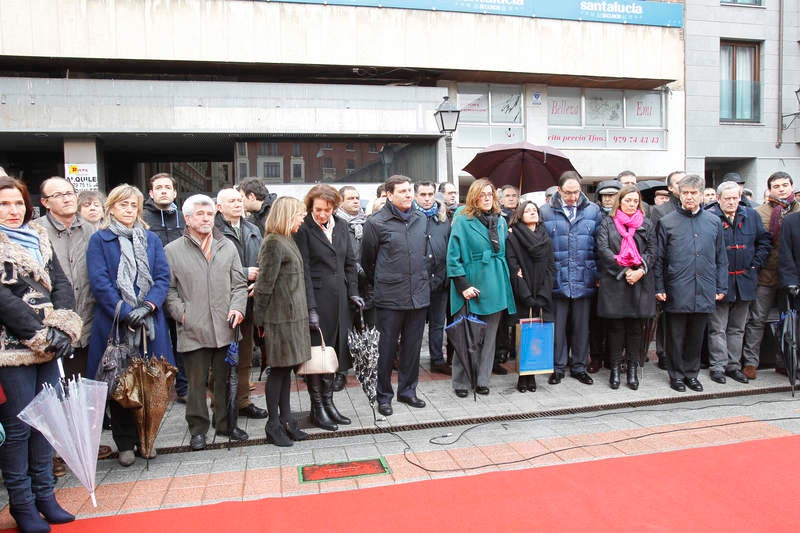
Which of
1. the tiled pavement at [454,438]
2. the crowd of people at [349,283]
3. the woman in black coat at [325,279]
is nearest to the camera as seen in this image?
the crowd of people at [349,283]

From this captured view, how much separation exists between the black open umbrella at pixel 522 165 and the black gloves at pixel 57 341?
16.8 ft

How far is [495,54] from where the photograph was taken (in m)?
17.1

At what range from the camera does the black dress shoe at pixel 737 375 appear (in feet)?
→ 21.5

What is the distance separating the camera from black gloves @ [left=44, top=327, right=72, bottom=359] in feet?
11.7

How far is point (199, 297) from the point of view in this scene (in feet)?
15.6

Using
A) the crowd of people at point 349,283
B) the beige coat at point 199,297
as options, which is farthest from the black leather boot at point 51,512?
the beige coat at point 199,297

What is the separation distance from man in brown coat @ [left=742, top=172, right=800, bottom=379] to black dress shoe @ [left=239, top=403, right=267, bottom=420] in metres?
5.26

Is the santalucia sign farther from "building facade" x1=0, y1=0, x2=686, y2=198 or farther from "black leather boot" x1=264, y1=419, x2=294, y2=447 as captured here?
"black leather boot" x1=264, y1=419, x2=294, y2=447

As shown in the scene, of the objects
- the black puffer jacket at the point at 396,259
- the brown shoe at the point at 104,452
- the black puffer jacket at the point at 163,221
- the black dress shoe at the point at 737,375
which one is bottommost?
the brown shoe at the point at 104,452

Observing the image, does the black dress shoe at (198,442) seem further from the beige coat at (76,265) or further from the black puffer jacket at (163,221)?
the black puffer jacket at (163,221)

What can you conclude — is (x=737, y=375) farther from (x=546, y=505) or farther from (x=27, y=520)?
(x=27, y=520)

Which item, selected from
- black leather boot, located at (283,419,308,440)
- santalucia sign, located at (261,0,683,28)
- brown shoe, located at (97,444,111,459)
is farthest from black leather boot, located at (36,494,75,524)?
santalucia sign, located at (261,0,683,28)

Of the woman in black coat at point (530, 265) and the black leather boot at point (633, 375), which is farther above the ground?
the woman in black coat at point (530, 265)

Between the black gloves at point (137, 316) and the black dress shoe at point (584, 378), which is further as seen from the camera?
the black dress shoe at point (584, 378)
